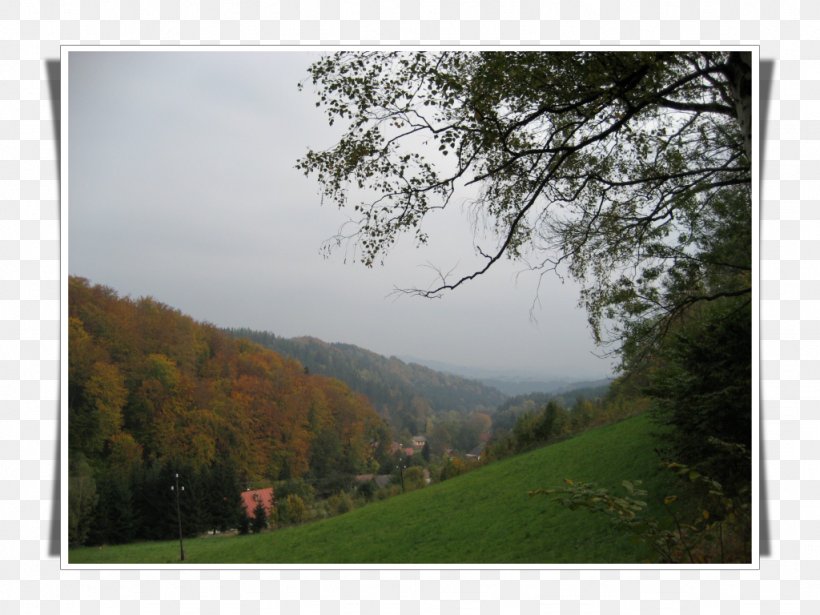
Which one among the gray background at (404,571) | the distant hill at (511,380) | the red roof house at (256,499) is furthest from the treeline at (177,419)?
the distant hill at (511,380)

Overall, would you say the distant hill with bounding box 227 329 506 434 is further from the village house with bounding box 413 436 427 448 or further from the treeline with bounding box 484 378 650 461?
the treeline with bounding box 484 378 650 461

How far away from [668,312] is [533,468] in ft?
7.30

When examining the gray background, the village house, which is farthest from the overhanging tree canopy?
the village house

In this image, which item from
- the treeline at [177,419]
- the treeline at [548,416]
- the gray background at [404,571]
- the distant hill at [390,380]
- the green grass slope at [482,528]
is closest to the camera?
the gray background at [404,571]

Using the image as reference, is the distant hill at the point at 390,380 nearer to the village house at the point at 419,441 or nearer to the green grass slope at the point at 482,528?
the village house at the point at 419,441

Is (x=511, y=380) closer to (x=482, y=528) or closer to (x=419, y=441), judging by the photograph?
(x=419, y=441)

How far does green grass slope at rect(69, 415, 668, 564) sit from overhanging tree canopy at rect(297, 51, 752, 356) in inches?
70.4

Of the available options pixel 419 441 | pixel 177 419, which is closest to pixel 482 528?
pixel 419 441

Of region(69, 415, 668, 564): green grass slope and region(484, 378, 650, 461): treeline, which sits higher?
region(484, 378, 650, 461): treeline

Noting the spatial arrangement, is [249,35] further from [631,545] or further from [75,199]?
[631,545]

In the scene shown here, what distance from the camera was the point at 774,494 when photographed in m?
3.65

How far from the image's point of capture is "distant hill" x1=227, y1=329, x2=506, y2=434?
14.8ft

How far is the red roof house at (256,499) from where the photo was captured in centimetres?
465

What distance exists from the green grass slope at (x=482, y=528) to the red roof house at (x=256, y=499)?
0.20 metres
